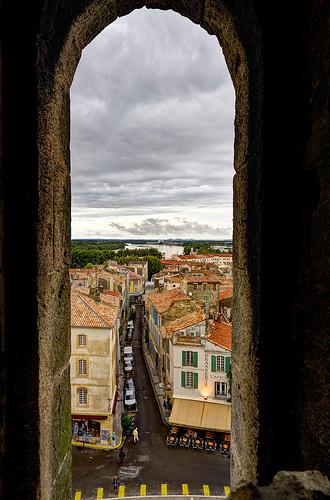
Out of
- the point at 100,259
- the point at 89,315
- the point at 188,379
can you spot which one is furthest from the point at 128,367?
the point at 100,259

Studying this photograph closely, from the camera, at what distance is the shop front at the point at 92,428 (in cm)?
1436

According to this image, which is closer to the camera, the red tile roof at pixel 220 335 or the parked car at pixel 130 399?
the red tile roof at pixel 220 335

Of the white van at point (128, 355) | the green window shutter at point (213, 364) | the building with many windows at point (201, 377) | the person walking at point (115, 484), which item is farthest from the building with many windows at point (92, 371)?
the white van at point (128, 355)

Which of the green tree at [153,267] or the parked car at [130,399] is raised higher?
the green tree at [153,267]

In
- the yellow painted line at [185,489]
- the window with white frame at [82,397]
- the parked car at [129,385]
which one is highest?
the window with white frame at [82,397]

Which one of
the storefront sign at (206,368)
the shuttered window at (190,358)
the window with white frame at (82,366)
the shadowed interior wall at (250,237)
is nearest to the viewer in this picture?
the shadowed interior wall at (250,237)

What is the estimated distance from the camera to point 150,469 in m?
12.7

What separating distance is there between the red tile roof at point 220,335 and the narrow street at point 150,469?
4787mm

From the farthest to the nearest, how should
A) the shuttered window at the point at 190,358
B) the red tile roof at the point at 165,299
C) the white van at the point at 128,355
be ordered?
the white van at the point at 128,355
the red tile roof at the point at 165,299
the shuttered window at the point at 190,358

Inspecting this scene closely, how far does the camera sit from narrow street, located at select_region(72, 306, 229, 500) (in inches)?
454

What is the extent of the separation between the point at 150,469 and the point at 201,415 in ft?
10.5

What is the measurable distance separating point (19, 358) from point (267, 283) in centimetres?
134

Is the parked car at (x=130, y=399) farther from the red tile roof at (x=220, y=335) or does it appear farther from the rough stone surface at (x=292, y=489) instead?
the rough stone surface at (x=292, y=489)

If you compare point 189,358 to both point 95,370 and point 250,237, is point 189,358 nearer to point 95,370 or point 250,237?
point 95,370
